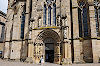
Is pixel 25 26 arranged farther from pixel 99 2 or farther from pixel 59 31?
pixel 99 2

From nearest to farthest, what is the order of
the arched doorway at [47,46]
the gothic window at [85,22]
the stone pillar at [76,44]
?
the stone pillar at [76,44]
the arched doorway at [47,46]
the gothic window at [85,22]

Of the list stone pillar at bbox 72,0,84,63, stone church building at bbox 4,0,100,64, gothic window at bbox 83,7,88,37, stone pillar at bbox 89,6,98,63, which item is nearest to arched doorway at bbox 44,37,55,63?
stone church building at bbox 4,0,100,64

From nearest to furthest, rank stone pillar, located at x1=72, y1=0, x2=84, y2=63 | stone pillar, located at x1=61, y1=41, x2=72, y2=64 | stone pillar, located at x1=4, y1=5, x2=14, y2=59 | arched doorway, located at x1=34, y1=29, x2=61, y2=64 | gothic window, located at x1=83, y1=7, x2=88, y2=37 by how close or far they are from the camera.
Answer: stone pillar, located at x1=61, y1=41, x2=72, y2=64, stone pillar, located at x1=72, y1=0, x2=84, y2=63, arched doorway, located at x1=34, y1=29, x2=61, y2=64, gothic window, located at x1=83, y1=7, x2=88, y2=37, stone pillar, located at x1=4, y1=5, x2=14, y2=59

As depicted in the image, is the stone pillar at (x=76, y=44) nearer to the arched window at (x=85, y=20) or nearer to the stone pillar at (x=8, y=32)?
the arched window at (x=85, y=20)

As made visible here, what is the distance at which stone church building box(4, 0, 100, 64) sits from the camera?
15.7 m

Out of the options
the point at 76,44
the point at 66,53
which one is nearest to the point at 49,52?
the point at 66,53

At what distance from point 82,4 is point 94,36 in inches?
226

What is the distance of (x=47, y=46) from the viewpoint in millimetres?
17172

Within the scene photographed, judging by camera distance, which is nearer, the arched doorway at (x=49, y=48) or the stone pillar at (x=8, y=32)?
the arched doorway at (x=49, y=48)

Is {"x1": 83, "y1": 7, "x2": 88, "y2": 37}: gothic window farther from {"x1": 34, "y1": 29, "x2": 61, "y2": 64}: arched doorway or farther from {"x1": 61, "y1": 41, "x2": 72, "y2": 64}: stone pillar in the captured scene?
{"x1": 34, "y1": 29, "x2": 61, "y2": 64}: arched doorway

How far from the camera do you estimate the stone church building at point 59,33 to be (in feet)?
51.5

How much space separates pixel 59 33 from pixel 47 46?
270 centimetres

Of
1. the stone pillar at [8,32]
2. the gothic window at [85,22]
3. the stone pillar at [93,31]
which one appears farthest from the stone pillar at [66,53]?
the stone pillar at [8,32]

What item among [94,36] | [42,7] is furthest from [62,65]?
[42,7]
